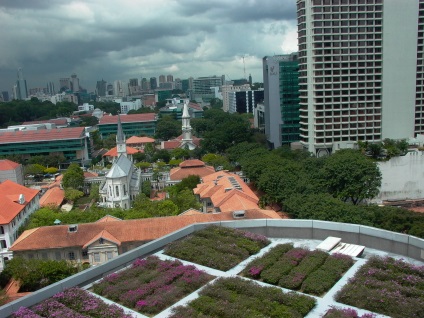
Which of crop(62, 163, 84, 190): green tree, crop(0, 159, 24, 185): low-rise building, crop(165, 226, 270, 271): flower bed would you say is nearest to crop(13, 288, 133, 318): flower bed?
→ crop(165, 226, 270, 271): flower bed

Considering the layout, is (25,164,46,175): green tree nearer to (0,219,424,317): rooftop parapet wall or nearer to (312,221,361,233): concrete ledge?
(0,219,424,317): rooftop parapet wall

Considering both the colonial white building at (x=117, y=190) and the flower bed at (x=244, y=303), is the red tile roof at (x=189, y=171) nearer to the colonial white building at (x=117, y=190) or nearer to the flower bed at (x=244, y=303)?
the colonial white building at (x=117, y=190)

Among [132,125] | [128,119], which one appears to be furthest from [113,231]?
[128,119]

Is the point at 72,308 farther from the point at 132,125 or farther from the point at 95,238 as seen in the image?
the point at 132,125

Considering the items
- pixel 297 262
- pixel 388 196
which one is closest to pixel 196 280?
pixel 297 262

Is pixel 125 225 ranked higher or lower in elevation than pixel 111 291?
lower

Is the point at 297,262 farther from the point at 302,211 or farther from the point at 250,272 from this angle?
the point at 302,211
